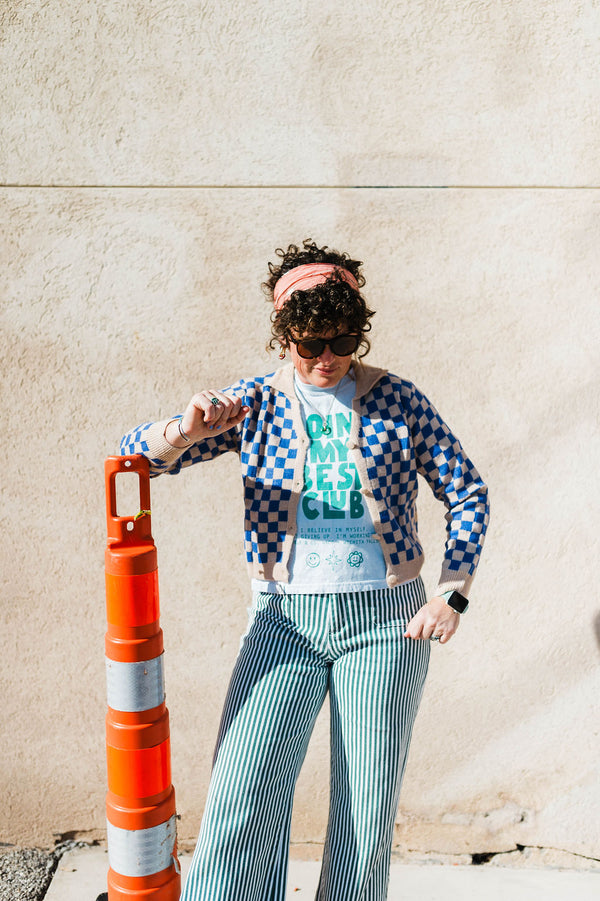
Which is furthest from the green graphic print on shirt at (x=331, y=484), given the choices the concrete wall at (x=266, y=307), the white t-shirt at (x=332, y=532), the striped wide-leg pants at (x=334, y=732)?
the concrete wall at (x=266, y=307)

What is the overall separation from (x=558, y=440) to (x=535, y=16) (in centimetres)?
139

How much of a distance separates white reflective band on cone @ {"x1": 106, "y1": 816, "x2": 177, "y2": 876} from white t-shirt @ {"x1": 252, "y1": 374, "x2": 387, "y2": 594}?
640 millimetres

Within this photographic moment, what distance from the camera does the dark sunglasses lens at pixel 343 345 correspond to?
5.98ft

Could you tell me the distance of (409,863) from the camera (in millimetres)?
2953

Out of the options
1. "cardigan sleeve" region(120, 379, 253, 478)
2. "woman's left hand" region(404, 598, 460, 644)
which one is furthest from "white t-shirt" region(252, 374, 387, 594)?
"cardigan sleeve" region(120, 379, 253, 478)

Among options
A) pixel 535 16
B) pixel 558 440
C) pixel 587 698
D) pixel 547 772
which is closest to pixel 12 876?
pixel 547 772

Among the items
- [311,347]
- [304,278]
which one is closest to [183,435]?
[311,347]

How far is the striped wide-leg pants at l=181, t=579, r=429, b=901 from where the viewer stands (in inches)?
71.7

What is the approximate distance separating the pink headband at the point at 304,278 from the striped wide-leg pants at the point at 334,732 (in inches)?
27.5

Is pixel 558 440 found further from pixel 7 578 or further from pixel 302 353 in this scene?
pixel 7 578

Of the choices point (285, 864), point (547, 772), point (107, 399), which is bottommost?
point (547, 772)

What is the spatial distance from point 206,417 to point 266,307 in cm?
106

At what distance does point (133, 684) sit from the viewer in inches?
73.0

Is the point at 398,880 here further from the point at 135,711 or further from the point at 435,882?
the point at 135,711
